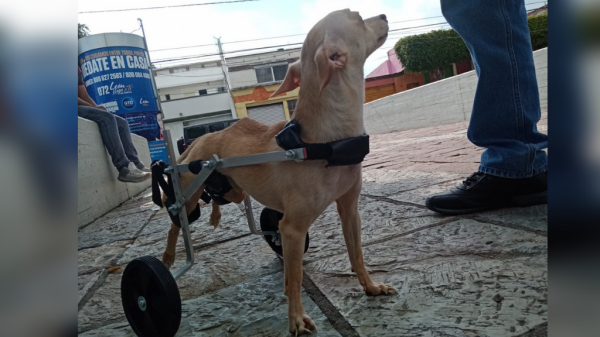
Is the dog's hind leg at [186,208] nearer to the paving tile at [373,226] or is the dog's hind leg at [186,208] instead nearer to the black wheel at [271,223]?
the black wheel at [271,223]

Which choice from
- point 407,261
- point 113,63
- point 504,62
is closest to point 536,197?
point 504,62

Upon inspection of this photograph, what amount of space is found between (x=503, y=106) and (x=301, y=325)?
57.9 inches

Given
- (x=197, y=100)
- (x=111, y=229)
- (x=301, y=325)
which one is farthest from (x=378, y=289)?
(x=197, y=100)

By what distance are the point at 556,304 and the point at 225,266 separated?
4.93 feet

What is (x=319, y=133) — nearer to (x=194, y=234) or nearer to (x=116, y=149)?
(x=194, y=234)

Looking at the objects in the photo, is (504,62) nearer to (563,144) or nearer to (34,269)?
(563,144)

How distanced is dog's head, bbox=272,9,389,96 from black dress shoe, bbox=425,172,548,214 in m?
1.07

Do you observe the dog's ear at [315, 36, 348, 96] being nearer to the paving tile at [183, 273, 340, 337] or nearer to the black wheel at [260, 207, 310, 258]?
the paving tile at [183, 273, 340, 337]

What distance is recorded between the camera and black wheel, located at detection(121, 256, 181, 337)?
1062 millimetres

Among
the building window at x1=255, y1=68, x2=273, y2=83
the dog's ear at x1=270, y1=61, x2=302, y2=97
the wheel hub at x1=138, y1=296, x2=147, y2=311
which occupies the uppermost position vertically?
the building window at x1=255, y1=68, x2=273, y2=83

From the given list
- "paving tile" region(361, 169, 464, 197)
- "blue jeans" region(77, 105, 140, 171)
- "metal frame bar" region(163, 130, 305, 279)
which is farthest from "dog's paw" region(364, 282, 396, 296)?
"blue jeans" region(77, 105, 140, 171)

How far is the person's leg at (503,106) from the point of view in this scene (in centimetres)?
176

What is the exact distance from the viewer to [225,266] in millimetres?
1755

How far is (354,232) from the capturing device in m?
1.32
